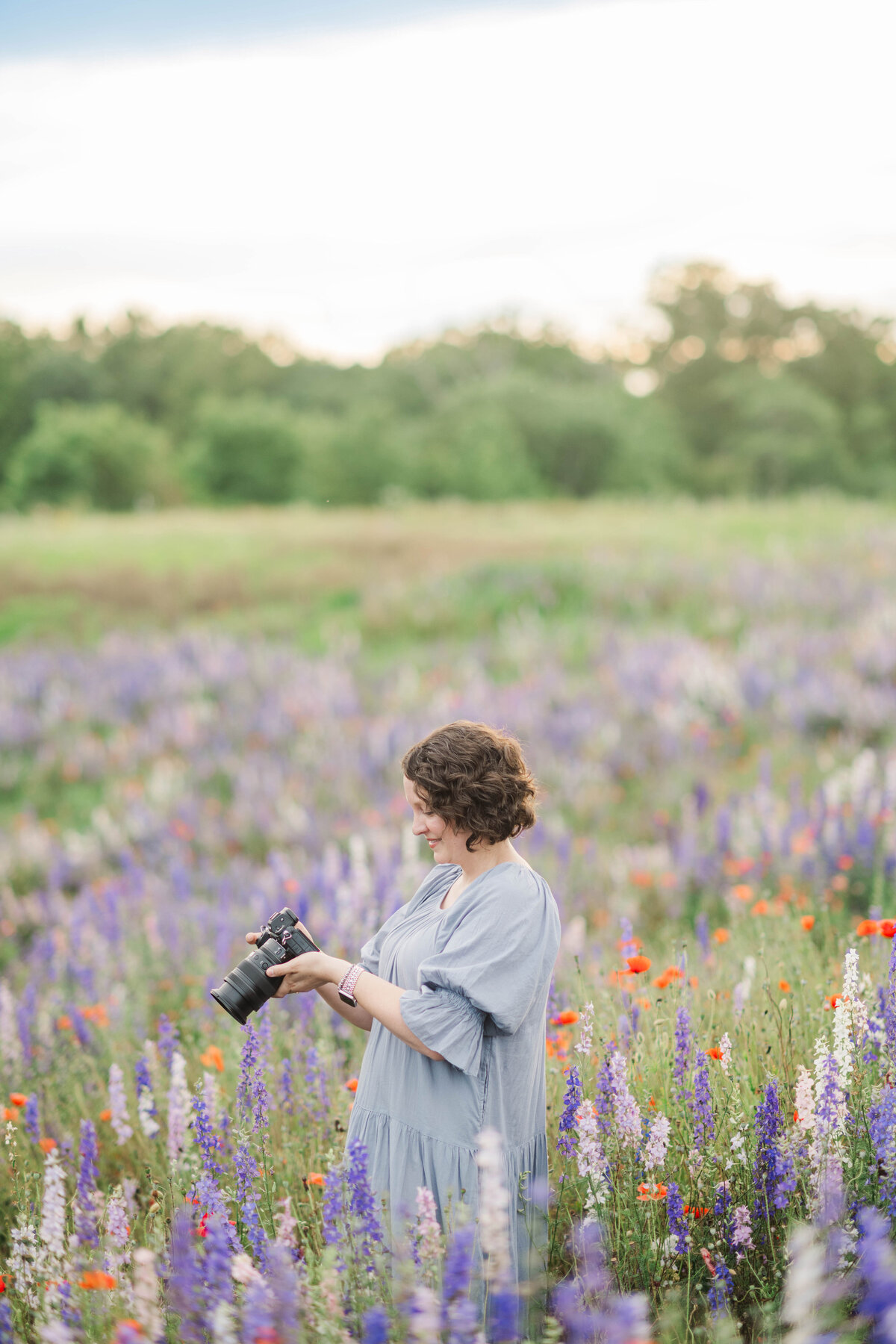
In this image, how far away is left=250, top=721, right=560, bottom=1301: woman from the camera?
2117mm

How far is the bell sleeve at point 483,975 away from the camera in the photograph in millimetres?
2102

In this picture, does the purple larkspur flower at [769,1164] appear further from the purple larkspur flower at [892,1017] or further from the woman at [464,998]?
the woman at [464,998]

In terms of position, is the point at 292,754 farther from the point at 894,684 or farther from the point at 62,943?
the point at 894,684

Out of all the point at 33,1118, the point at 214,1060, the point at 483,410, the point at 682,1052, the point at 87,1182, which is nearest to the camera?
the point at 682,1052

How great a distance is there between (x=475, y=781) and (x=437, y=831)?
14 centimetres

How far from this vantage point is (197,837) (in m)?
7.40

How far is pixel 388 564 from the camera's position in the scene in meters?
16.1

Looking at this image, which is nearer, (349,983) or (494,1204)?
(494,1204)

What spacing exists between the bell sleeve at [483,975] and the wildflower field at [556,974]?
25cm

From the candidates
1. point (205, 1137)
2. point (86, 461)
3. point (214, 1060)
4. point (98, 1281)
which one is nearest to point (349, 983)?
point (205, 1137)

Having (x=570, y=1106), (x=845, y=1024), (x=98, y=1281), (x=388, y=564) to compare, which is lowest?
(x=98, y=1281)

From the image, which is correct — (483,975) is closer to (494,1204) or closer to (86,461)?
(494,1204)

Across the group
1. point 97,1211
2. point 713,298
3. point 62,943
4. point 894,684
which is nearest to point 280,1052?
point 97,1211

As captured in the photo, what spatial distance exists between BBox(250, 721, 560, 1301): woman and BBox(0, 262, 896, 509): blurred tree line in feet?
71.5
